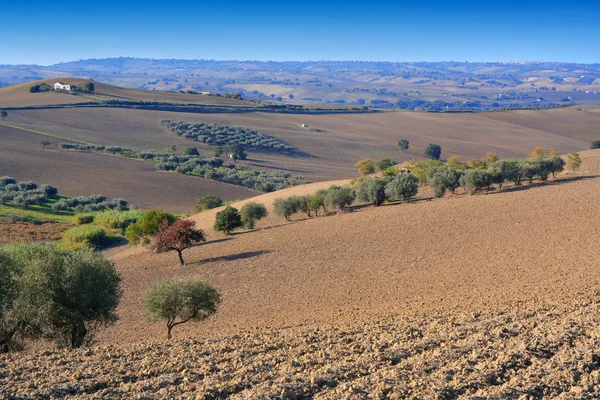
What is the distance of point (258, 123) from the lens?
113 meters

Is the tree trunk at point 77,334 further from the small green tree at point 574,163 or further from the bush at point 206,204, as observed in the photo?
the small green tree at point 574,163

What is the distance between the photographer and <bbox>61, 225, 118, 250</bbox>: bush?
4079 cm

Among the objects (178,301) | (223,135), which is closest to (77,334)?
(178,301)

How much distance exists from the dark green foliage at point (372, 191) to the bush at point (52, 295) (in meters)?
26.6

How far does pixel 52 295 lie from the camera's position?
17.6m

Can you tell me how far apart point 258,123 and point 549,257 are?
90014 millimetres

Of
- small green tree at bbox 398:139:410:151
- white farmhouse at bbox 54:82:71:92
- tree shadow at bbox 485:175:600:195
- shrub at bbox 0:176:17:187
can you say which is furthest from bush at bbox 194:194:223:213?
white farmhouse at bbox 54:82:71:92

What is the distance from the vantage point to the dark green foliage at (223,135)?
94.4 meters

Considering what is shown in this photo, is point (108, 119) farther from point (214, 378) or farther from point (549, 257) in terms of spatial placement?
point (214, 378)

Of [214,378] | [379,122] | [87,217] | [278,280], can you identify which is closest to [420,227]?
[278,280]

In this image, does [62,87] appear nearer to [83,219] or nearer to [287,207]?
[83,219]

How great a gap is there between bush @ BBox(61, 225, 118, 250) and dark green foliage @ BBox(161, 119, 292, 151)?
4995 cm

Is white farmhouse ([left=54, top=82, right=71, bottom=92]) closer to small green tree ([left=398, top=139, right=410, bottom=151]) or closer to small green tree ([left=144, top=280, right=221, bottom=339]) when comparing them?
small green tree ([left=398, top=139, right=410, bottom=151])

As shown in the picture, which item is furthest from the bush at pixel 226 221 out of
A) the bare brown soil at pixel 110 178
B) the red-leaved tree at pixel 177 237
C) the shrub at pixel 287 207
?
the bare brown soil at pixel 110 178
